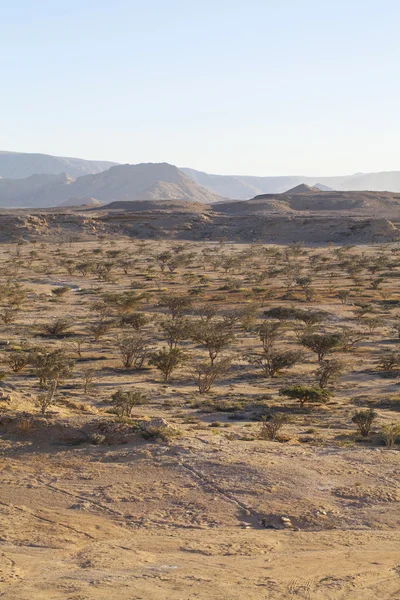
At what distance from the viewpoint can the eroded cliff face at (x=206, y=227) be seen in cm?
11004

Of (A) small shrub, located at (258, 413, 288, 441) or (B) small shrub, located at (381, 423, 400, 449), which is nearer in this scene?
(B) small shrub, located at (381, 423, 400, 449)

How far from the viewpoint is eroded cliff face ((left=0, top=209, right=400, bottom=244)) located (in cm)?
11004

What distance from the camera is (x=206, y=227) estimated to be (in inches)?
4815

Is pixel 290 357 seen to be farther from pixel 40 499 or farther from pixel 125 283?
pixel 125 283

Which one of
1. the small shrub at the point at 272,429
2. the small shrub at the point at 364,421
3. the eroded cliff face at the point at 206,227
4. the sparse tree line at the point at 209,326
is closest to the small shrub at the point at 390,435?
the small shrub at the point at 364,421

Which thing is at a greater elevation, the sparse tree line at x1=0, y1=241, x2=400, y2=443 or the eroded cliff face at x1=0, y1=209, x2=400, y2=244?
the eroded cliff face at x1=0, y1=209, x2=400, y2=244

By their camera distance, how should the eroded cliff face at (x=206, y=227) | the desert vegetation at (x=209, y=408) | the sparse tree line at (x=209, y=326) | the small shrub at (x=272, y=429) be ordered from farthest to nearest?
the eroded cliff face at (x=206, y=227) < the sparse tree line at (x=209, y=326) < the small shrub at (x=272, y=429) < the desert vegetation at (x=209, y=408)

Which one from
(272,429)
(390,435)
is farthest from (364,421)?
(272,429)

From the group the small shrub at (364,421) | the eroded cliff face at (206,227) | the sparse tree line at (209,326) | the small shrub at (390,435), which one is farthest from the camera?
the eroded cliff face at (206,227)

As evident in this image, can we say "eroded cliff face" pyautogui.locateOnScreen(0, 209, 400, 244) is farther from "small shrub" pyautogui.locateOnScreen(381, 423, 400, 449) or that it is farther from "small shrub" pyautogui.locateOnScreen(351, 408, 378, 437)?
"small shrub" pyautogui.locateOnScreen(381, 423, 400, 449)

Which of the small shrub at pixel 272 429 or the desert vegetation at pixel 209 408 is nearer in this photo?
the desert vegetation at pixel 209 408

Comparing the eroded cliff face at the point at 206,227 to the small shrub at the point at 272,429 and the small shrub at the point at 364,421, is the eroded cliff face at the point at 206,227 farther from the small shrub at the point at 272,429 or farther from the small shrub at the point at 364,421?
the small shrub at the point at 272,429

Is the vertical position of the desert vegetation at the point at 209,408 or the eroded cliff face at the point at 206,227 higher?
the eroded cliff face at the point at 206,227

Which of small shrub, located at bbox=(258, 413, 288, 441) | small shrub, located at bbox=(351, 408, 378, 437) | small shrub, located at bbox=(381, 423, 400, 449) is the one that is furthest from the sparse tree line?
small shrub, located at bbox=(258, 413, 288, 441)
